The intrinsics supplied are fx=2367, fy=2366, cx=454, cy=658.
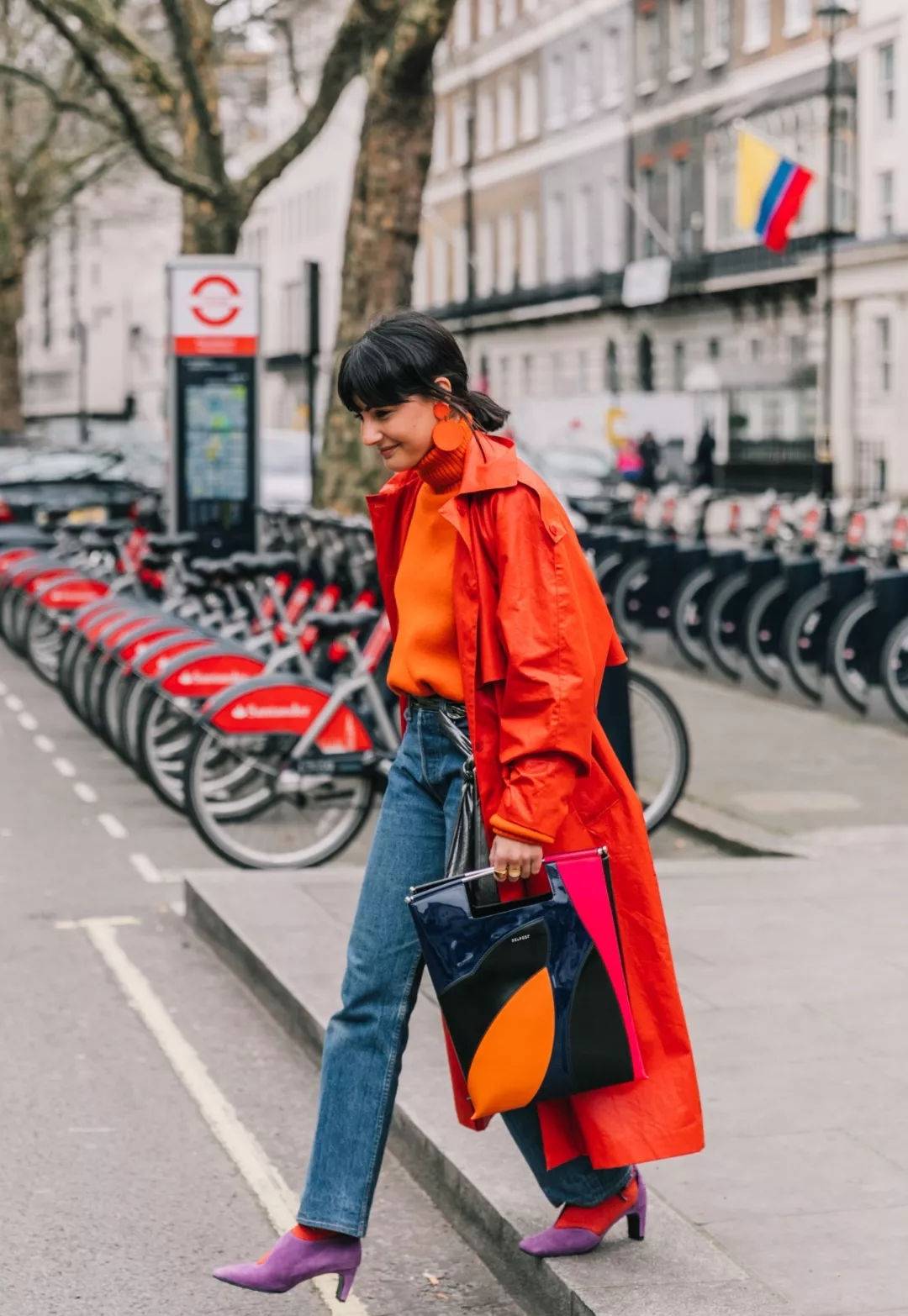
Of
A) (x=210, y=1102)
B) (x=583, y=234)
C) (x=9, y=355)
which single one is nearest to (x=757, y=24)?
(x=583, y=234)

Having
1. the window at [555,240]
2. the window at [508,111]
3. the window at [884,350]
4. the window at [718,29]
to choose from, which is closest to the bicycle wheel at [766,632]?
the window at [884,350]

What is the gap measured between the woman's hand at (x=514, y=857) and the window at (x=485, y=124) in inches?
2651

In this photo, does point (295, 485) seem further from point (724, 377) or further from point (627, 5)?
point (627, 5)

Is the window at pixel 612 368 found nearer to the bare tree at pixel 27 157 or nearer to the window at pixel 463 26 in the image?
the bare tree at pixel 27 157

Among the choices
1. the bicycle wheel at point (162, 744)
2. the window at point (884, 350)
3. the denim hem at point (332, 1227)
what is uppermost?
the window at point (884, 350)

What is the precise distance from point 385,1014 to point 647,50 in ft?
182

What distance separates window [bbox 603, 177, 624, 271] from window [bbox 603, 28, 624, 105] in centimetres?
206

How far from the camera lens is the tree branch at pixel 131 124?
68.0 feet

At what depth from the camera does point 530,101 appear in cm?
6588

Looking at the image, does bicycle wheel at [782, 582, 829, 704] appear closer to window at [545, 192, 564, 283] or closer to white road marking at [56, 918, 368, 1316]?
white road marking at [56, 918, 368, 1316]

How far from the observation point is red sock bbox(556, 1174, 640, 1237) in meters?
4.27

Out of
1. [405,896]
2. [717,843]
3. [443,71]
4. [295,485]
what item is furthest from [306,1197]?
[443,71]

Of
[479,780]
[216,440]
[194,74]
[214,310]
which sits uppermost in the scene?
[194,74]

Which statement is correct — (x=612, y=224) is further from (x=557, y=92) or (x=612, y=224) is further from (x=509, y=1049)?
(x=509, y=1049)
